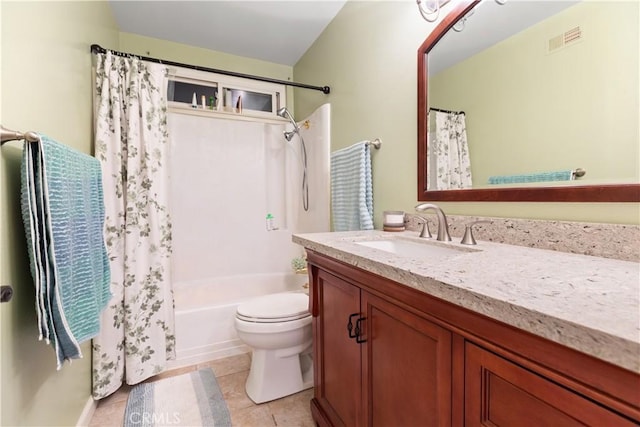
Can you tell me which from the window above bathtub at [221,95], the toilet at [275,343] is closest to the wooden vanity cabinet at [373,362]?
the toilet at [275,343]

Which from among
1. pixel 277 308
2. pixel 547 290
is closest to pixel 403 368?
pixel 547 290

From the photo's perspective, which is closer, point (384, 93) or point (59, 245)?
point (59, 245)

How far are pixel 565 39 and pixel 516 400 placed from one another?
39.2 inches

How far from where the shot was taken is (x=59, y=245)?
84cm

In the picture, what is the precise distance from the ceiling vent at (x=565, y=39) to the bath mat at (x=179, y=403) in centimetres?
197

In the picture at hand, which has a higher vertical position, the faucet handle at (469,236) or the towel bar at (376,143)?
the towel bar at (376,143)

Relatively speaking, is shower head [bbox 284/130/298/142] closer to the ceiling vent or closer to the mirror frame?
the mirror frame

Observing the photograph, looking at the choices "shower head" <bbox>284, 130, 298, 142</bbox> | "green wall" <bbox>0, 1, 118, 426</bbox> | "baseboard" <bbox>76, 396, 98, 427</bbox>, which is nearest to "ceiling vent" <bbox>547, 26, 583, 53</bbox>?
"green wall" <bbox>0, 1, 118, 426</bbox>

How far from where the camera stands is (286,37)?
236cm

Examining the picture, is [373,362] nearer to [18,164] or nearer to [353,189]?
[353,189]

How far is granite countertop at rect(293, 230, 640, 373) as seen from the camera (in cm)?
36

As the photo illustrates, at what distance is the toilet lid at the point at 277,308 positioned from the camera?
1.51 meters

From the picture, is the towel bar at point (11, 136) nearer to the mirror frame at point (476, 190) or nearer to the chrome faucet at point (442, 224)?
the chrome faucet at point (442, 224)

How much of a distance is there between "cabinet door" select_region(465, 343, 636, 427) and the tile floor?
1110 mm
